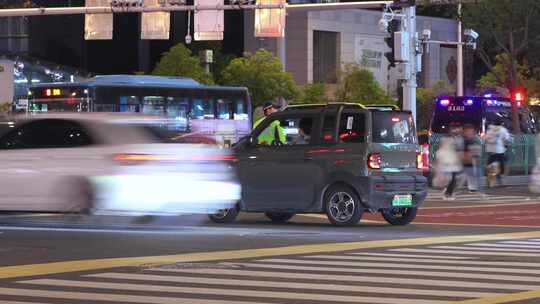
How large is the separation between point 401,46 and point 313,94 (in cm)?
3349

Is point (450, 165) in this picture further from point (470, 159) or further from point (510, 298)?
point (510, 298)

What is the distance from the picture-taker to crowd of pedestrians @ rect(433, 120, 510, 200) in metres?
25.5

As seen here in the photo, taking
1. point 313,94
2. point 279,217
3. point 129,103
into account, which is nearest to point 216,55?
point 313,94

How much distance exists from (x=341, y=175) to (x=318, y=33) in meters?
58.0

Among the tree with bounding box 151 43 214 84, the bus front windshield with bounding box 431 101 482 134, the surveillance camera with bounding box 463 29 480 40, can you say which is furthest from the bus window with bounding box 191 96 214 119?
the tree with bounding box 151 43 214 84

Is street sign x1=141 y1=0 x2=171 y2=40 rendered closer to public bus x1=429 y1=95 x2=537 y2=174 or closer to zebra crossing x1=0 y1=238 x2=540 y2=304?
public bus x1=429 y1=95 x2=537 y2=174

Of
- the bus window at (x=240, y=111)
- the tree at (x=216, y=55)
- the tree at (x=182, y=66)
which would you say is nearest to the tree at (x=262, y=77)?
the tree at (x=182, y=66)

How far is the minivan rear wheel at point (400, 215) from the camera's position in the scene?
17.9 m

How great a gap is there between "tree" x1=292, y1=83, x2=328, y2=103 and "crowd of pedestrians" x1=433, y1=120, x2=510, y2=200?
1221 inches

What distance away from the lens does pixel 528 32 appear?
3947 centimetres

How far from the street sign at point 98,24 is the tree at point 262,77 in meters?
28.4

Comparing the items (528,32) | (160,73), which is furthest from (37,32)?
(528,32)

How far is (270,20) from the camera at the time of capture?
31.1m

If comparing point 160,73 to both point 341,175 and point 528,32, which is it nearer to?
point 528,32
